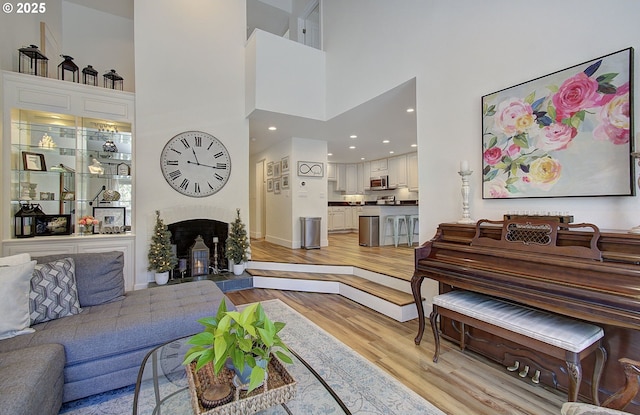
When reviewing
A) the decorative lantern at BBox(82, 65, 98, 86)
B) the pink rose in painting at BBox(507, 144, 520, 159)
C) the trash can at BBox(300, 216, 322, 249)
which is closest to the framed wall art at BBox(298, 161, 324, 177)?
the trash can at BBox(300, 216, 322, 249)

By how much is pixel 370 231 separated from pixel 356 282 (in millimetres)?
2465

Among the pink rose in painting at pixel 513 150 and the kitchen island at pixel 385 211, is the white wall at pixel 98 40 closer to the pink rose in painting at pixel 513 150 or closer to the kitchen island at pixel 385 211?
the kitchen island at pixel 385 211

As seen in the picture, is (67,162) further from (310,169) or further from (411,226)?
(411,226)

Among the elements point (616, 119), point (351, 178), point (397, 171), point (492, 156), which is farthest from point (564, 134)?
point (351, 178)

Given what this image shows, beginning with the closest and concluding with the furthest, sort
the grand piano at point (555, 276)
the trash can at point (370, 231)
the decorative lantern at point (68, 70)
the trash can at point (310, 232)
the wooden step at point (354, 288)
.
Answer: the grand piano at point (555, 276) → the wooden step at point (354, 288) → the decorative lantern at point (68, 70) → the trash can at point (310, 232) → the trash can at point (370, 231)

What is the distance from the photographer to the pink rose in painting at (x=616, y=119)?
1.71 m

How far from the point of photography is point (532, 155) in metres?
2.16

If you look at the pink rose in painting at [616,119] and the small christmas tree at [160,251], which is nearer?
the pink rose in painting at [616,119]

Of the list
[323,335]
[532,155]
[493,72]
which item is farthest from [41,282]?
[493,72]

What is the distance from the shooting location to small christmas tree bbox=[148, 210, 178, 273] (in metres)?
3.73

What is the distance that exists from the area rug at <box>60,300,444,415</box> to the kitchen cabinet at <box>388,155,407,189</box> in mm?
6341

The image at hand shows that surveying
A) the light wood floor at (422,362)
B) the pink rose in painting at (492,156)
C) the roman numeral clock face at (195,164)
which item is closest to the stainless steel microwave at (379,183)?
the light wood floor at (422,362)

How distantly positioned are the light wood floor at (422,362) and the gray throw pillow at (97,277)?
1.51 m

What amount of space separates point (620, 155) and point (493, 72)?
1.18m
